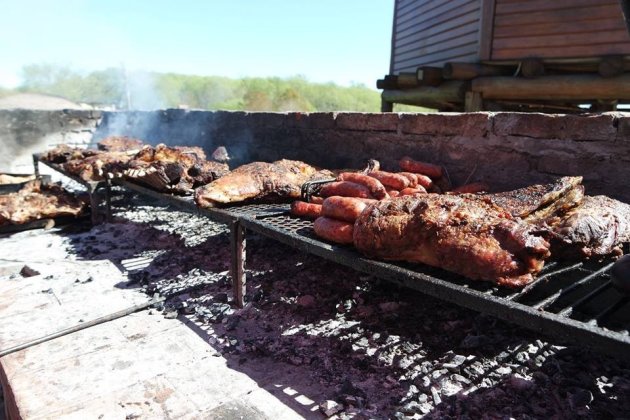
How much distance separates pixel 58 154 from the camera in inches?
283

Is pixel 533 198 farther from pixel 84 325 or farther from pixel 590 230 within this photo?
pixel 84 325

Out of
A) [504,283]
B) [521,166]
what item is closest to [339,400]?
[504,283]

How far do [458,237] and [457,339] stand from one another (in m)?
1.33

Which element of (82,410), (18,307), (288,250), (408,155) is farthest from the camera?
(288,250)

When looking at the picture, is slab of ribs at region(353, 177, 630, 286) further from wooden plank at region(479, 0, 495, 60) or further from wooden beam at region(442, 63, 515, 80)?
wooden plank at region(479, 0, 495, 60)

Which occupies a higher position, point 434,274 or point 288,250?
point 434,274

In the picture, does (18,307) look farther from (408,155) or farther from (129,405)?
(408,155)

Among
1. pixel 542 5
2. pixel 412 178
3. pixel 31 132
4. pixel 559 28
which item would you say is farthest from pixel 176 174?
pixel 31 132

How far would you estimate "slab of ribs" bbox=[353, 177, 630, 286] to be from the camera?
1.97 m

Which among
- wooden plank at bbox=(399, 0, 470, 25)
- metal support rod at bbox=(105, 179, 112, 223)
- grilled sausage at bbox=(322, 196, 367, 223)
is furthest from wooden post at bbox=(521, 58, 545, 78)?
metal support rod at bbox=(105, 179, 112, 223)

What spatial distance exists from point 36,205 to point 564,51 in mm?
8550

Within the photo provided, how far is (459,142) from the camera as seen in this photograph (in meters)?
3.82

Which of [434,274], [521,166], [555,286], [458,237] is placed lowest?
[555,286]

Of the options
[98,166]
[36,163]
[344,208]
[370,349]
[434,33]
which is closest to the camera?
[344,208]
